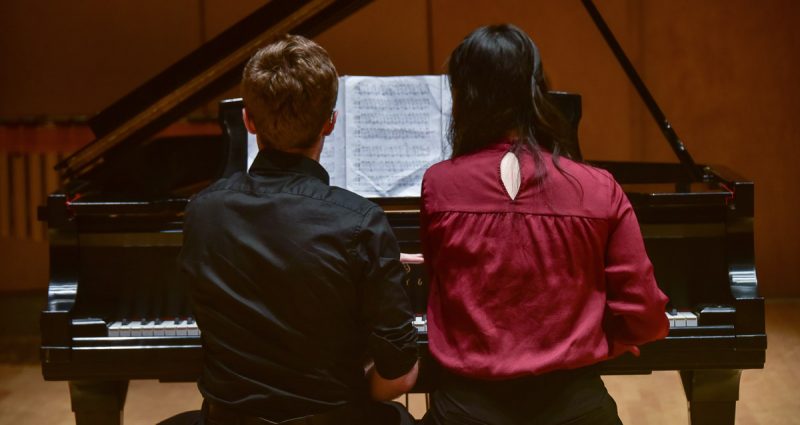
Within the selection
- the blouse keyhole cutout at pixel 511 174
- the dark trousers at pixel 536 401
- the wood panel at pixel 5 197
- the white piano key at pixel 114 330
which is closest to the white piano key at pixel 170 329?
the white piano key at pixel 114 330

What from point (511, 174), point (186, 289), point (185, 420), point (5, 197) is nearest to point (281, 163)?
point (511, 174)

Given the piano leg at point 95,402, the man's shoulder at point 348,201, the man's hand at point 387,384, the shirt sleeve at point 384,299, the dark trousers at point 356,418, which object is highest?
the man's shoulder at point 348,201

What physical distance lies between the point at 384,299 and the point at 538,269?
0.29 m

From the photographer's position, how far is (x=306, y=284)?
5.16 ft

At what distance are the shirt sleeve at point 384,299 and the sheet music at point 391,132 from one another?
3.51 feet

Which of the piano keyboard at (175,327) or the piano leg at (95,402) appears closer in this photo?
the piano keyboard at (175,327)

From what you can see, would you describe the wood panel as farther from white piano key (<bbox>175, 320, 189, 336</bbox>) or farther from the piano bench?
the piano bench

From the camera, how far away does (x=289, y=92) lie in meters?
1.58

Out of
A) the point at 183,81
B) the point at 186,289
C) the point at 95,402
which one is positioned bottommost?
the point at 95,402

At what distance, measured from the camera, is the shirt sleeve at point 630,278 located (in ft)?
5.41

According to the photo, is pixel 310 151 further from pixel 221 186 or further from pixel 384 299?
pixel 384 299

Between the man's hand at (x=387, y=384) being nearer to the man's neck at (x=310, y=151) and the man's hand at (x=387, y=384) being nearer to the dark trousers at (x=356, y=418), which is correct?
the dark trousers at (x=356, y=418)

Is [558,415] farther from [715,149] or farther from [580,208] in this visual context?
[715,149]

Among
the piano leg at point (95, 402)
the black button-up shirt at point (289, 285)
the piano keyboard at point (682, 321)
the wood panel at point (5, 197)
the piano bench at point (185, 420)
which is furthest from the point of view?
the wood panel at point (5, 197)
